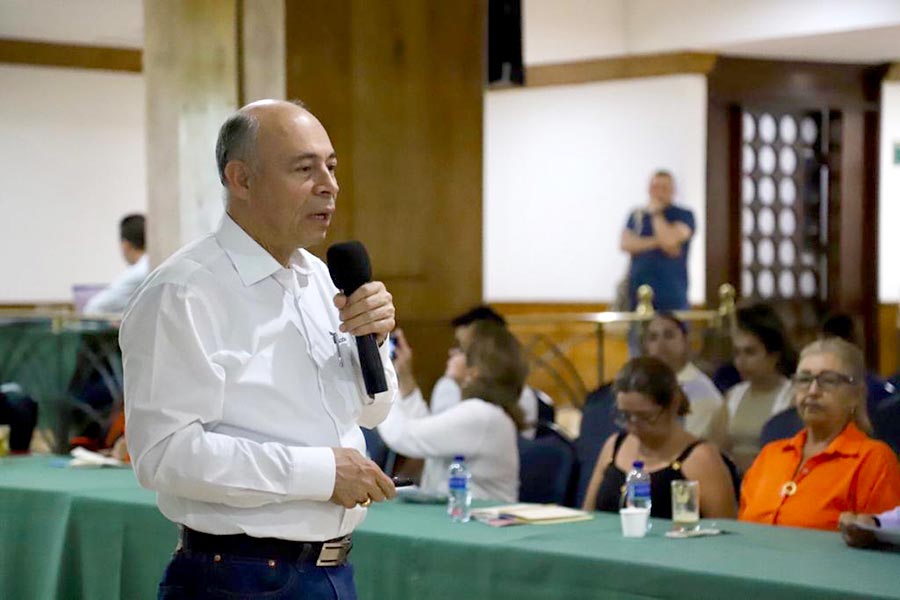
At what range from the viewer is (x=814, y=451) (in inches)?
169

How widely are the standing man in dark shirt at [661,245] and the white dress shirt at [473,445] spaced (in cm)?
662

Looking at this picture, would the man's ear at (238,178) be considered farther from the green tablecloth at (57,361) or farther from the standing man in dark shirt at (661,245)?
the standing man in dark shirt at (661,245)

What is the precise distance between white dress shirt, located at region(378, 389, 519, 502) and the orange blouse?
3.15 feet

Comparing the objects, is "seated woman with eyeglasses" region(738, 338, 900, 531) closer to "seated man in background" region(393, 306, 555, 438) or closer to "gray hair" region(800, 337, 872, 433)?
"gray hair" region(800, 337, 872, 433)

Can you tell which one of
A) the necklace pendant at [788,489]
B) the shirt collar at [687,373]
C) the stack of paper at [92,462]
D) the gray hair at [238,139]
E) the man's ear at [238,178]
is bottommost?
the stack of paper at [92,462]

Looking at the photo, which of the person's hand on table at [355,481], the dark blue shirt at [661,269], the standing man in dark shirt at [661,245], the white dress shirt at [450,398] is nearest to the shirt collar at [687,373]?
the white dress shirt at [450,398]

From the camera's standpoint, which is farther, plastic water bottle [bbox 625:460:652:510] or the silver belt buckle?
plastic water bottle [bbox 625:460:652:510]

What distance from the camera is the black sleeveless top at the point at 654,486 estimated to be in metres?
4.46

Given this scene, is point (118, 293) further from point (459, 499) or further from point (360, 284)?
point (360, 284)

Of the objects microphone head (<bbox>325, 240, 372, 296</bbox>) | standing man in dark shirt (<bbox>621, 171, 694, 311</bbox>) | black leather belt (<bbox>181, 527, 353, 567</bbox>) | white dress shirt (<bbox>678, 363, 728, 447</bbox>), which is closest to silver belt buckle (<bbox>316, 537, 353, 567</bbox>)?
black leather belt (<bbox>181, 527, 353, 567</bbox>)

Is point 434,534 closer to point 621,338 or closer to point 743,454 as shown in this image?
point 743,454

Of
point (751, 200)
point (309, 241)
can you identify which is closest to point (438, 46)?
point (309, 241)

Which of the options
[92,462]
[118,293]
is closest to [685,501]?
[92,462]

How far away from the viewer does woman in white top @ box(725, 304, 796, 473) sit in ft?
19.8
